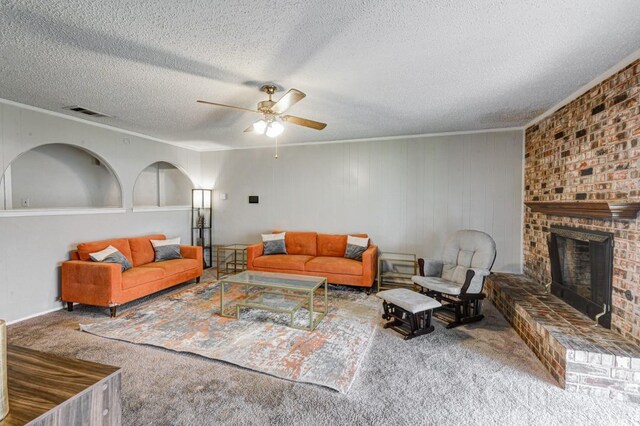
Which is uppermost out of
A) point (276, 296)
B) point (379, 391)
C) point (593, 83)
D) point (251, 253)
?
point (593, 83)

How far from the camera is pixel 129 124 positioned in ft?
13.6

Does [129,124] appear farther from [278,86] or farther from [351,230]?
[351,230]

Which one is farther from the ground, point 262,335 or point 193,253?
point 193,253

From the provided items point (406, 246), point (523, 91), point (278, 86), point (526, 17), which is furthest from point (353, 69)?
point (406, 246)

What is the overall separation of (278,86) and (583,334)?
3.36 meters

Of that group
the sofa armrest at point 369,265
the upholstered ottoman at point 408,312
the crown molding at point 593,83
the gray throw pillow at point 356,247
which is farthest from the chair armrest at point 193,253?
the crown molding at point 593,83

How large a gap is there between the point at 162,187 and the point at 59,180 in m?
1.68

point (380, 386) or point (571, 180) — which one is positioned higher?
point (571, 180)

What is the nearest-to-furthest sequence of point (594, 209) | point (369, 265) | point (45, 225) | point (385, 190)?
point (594, 209)
point (45, 225)
point (369, 265)
point (385, 190)

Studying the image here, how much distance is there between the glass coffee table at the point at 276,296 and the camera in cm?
315

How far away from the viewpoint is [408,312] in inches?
116

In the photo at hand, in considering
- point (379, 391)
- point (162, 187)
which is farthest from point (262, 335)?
point (162, 187)

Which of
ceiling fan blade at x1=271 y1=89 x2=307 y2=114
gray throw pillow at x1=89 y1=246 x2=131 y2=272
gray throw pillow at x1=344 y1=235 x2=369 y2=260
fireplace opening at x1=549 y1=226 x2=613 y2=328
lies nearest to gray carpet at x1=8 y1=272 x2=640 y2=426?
fireplace opening at x1=549 y1=226 x2=613 y2=328

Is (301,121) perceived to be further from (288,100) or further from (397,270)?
(397,270)
